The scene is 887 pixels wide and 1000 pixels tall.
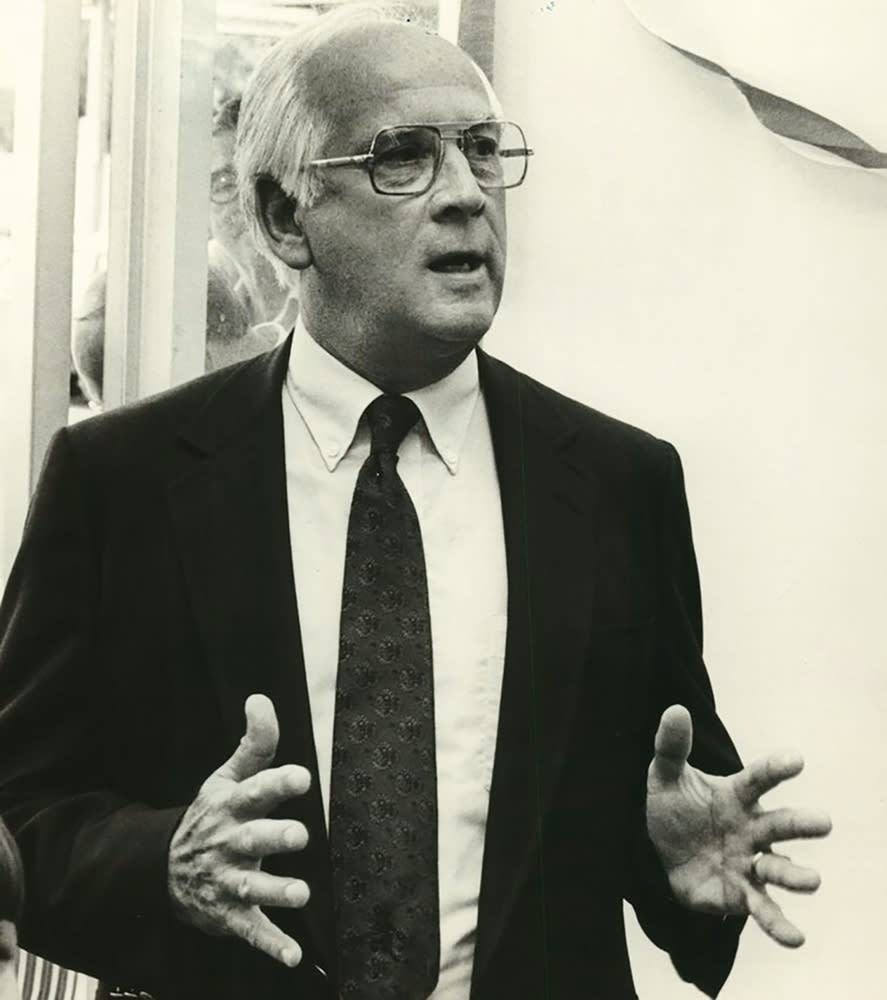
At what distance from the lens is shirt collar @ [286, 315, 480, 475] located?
1027mm

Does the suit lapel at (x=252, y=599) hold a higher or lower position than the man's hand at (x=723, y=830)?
higher

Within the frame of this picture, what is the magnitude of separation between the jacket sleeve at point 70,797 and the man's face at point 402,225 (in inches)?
10.1

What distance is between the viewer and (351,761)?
100cm

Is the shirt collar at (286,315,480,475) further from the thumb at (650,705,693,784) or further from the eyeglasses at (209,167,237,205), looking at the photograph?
the thumb at (650,705,693,784)

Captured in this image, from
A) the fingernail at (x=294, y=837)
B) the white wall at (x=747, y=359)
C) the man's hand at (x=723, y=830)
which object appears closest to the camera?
the fingernail at (x=294, y=837)

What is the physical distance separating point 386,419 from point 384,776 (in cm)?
26

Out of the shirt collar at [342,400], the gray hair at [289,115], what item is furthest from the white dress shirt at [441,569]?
the gray hair at [289,115]

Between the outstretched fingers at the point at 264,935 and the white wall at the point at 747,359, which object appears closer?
the outstretched fingers at the point at 264,935

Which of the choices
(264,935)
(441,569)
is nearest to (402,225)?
(441,569)

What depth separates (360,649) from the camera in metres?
1.01

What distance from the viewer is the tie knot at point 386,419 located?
1.03 metres

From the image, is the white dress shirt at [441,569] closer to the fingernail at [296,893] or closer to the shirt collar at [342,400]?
the shirt collar at [342,400]

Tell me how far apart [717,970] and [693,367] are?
491 millimetres

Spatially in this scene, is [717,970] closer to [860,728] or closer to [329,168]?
[860,728]
